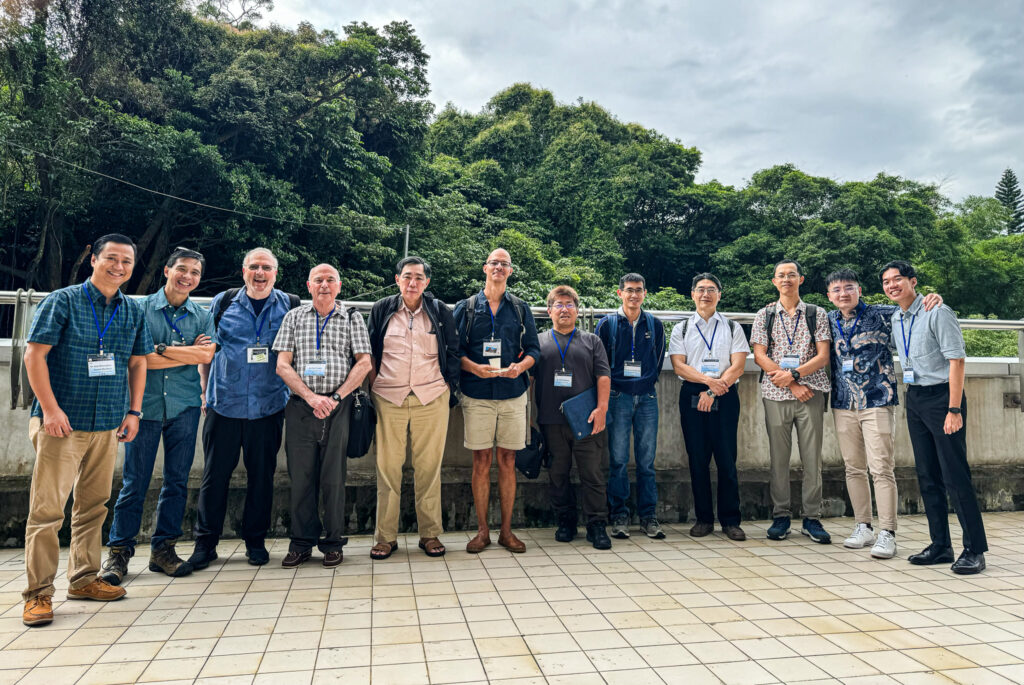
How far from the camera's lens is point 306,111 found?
21.0m

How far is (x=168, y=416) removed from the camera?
373cm

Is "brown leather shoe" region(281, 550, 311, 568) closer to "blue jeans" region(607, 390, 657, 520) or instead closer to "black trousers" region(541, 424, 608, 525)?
"black trousers" region(541, 424, 608, 525)

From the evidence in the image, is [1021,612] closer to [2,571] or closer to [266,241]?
[2,571]

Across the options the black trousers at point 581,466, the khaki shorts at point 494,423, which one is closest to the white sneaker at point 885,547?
the black trousers at point 581,466

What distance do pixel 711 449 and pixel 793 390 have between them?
72 cm

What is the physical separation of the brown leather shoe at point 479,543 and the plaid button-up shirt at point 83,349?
2200 millimetres

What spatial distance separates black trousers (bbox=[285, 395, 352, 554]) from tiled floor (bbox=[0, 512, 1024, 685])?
0.65 ft

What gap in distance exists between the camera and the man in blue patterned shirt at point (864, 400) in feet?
14.2

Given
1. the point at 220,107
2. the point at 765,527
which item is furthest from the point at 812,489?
the point at 220,107

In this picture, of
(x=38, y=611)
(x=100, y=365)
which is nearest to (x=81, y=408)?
(x=100, y=365)

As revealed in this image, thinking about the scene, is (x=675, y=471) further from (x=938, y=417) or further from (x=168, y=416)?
(x=168, y=416)

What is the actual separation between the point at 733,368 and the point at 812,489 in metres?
1.07

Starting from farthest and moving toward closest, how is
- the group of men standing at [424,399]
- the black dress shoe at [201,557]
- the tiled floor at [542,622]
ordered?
the black dress shoe at [201,557], the group of men standing at [424,399], the tiled floor at [542,622]

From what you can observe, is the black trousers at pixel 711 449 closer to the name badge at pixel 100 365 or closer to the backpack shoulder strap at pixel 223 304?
the backpack shoulder strap at pixel 223 304
